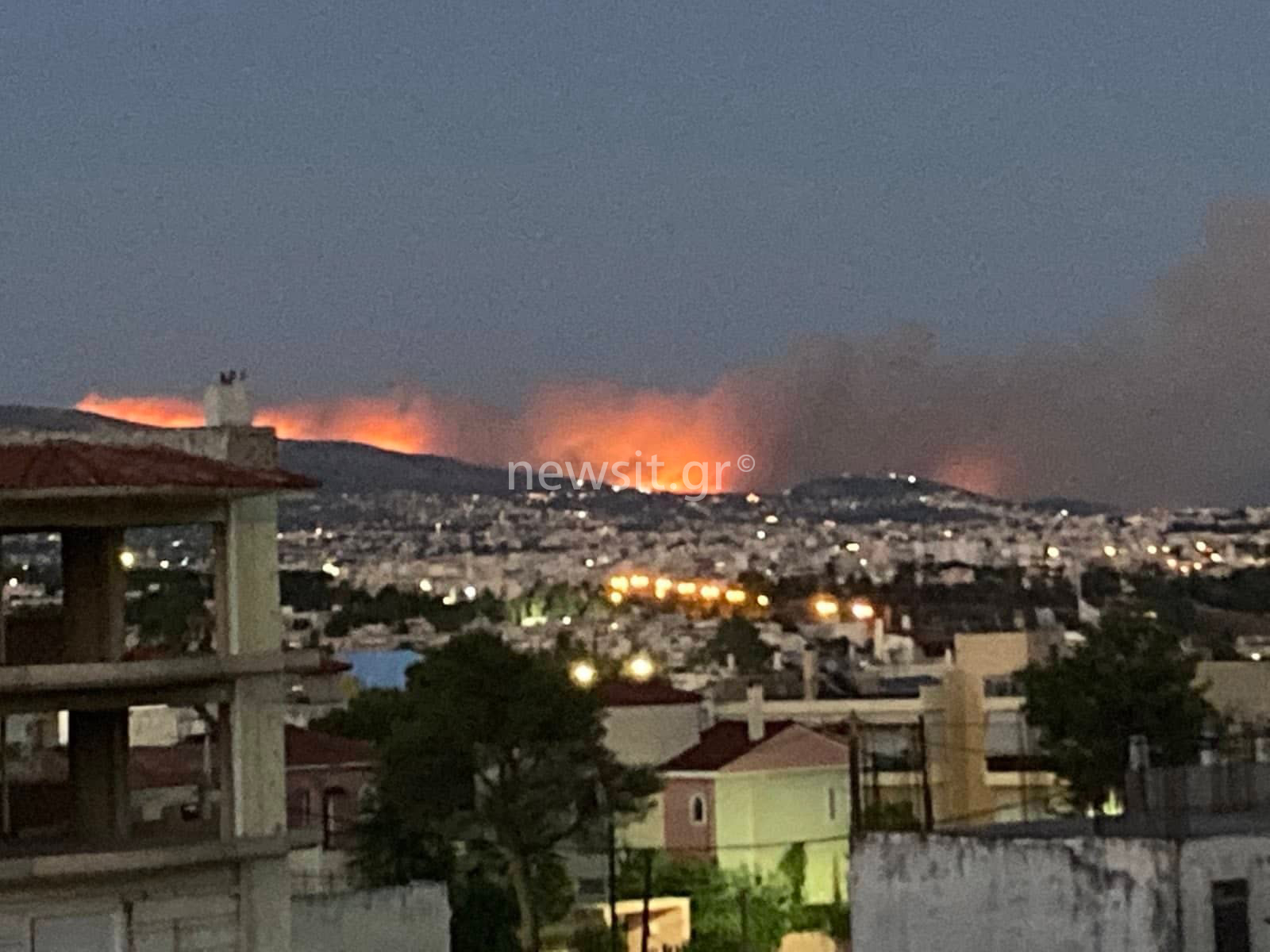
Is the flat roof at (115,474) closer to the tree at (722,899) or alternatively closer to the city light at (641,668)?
the tree at (722,899)

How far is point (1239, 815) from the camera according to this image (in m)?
29.9

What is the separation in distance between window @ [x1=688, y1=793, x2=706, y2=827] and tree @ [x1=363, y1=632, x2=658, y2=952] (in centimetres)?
748

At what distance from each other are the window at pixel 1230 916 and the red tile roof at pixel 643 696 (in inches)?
1624

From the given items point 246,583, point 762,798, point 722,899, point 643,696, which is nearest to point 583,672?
point 643,696

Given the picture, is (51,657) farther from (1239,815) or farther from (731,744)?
(731,744)

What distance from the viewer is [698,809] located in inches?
2349

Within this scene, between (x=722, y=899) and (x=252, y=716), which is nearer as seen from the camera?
(x=252, y=716)

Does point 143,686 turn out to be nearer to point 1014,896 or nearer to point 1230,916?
point 1014,896

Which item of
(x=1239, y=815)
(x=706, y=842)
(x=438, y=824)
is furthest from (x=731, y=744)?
(x=1239, y=815)

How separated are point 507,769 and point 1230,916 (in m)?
24.5

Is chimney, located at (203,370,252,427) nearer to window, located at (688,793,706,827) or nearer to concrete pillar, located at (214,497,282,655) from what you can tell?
concrete pillar, located at (214,497,282,655)

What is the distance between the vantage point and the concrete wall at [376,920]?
1283 inches

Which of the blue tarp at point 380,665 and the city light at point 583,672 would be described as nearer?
the city light at point 583,672

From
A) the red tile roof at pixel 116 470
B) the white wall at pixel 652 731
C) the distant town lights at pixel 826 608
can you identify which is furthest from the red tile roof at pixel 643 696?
the distant town lights at pixel 826 608
